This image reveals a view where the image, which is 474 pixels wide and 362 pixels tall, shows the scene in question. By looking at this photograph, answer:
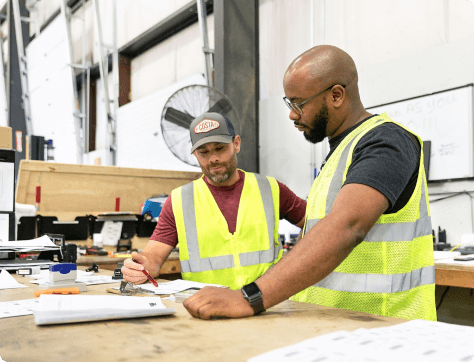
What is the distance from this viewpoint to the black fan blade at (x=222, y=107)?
3686mm

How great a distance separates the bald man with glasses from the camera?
0.94 meters

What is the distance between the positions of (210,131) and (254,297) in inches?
47.4

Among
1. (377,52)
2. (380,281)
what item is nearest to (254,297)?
(380,281)

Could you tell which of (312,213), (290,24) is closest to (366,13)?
(290,24)

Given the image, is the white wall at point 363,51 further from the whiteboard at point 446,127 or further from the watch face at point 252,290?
the watch face at point 252,290

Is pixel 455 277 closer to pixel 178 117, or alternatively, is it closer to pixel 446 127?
pixel 446 127

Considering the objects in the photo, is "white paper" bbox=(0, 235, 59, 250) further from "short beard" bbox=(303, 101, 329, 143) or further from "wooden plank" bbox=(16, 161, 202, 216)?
"wooden plank" bbox=(16, 161, 202, 216)

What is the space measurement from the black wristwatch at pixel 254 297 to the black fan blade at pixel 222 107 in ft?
9.32

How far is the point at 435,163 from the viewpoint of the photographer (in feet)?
10.0

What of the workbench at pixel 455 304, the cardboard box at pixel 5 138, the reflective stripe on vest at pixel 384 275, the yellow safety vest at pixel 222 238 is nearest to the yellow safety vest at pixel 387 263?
the reflective stripe on vest at pixel 384 275

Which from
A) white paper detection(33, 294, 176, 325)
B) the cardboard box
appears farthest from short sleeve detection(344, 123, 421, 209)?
the cardboard box

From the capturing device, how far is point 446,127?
9.81 feet

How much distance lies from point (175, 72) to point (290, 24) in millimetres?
2041

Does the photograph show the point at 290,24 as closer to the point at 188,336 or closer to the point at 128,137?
the point at 128,137
